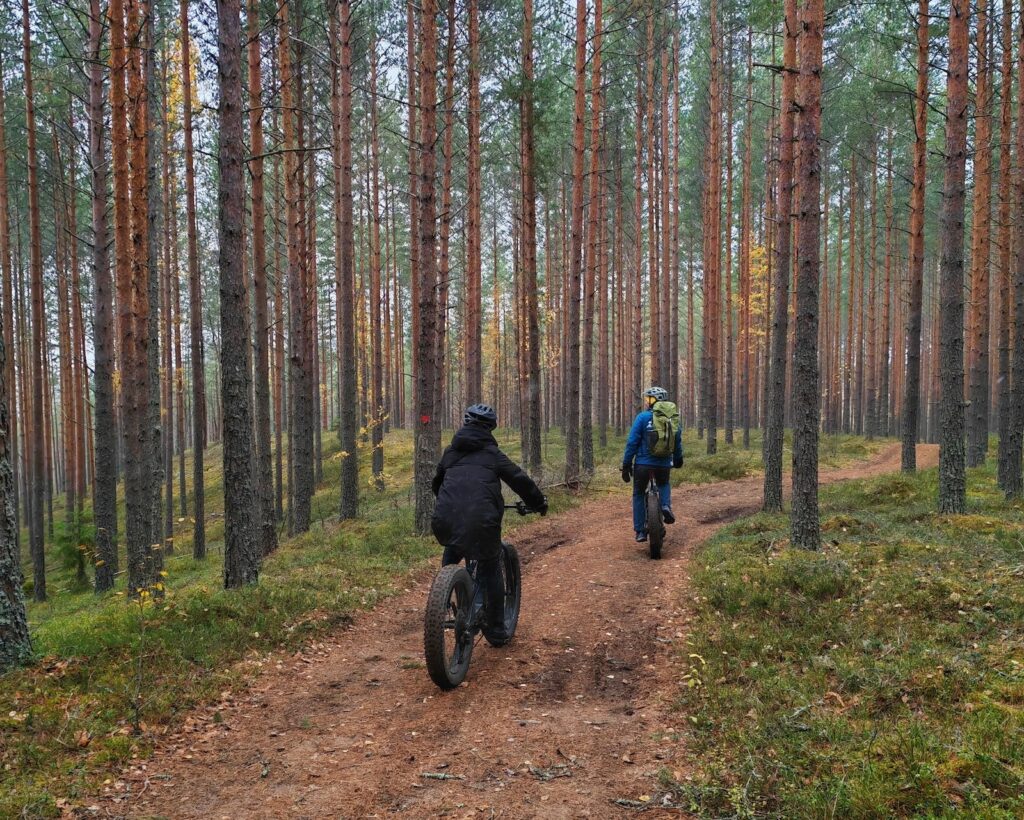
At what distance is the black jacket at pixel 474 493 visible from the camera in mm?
5355

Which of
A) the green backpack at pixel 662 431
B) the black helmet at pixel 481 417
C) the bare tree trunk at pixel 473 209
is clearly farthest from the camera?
the bare tree trunk at pixel 473 209

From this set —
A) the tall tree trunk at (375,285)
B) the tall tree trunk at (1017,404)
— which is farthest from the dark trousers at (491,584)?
the tall tree trunk at (375,285)

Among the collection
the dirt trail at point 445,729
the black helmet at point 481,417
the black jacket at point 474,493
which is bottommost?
the dirt trail at point 445,729

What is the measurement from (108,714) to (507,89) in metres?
16.2

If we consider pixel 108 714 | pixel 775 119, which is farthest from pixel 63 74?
pixel 775 119

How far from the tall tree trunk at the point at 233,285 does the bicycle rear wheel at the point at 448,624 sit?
3.63 meters

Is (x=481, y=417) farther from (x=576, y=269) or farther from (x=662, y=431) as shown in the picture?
(x=576, y=269)

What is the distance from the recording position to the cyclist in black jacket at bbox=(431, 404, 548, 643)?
537 cm

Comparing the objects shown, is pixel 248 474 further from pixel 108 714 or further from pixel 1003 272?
pixel 1003 272

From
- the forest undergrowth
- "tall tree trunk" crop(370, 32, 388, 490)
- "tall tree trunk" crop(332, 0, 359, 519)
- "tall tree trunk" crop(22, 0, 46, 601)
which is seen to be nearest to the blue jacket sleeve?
the forest undergrowth

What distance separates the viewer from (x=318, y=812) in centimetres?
353

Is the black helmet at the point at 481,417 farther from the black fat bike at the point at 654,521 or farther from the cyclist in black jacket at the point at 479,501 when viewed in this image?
the black fat bike at the point at 654,521

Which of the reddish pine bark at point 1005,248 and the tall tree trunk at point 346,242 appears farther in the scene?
the tall tree trunk at point 346,242

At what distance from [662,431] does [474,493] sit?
14.8 feet
